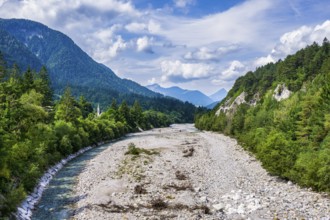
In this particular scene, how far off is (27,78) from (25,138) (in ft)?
155

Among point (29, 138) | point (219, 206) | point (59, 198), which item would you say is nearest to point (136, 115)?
point (29, 138)

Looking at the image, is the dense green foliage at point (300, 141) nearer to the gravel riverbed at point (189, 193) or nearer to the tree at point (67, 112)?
Answer: the gravel riverbed at point (189, 193)

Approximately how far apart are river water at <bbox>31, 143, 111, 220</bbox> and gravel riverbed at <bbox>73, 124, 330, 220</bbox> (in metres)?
0.95

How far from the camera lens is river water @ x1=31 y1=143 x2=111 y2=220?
92.7 feet

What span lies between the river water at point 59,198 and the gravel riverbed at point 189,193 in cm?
95

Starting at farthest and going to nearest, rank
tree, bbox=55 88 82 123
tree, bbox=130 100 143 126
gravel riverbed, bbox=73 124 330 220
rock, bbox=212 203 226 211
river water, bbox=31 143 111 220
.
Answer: tree, bbox=130 100 143 126 < tree, bbox=55 88 82 123 < rock, bbox=212 203 226 211 < gravel riverbed, bbox=73 124 330 220 < river water, bbox=31 143 111 220

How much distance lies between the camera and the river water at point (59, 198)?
28.3m

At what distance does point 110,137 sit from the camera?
98.0 metres

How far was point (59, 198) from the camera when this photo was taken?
108ft

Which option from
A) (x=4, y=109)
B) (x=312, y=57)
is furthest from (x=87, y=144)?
(x=312, y=57)

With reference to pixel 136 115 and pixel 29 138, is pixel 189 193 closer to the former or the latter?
pixel 29 138

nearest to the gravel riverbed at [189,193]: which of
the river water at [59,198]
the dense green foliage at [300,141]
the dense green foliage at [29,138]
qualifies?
the river water at [59,198]

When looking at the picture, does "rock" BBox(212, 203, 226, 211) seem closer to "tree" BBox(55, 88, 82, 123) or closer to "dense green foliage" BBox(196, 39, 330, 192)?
"dense green foliage" BBox(196, 39, 330, 192)

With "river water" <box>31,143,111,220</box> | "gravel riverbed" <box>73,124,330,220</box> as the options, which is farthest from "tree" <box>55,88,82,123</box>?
"river water" <box>31,143,111,220</box>
